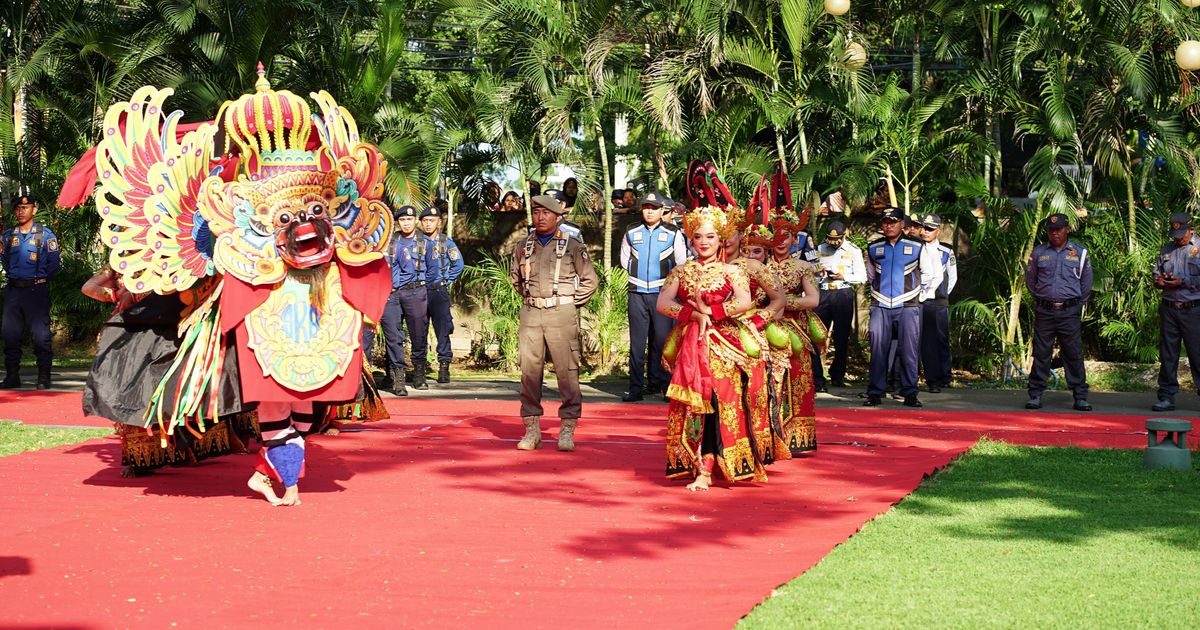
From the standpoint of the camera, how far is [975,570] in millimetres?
6340

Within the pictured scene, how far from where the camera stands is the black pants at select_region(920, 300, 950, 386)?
14508 millimetres

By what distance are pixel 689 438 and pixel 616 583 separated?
2.62m

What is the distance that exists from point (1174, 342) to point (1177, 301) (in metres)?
0.38

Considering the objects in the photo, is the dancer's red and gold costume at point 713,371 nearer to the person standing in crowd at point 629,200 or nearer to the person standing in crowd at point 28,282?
the person standing in crowd at point 28,282

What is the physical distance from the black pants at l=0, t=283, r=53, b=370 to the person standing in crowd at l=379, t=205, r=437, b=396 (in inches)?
131

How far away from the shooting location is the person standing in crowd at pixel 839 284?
14.8 m

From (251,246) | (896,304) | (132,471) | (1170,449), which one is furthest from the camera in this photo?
(896,304)

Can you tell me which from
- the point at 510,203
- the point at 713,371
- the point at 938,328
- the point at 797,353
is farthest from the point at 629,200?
the point at 713,371

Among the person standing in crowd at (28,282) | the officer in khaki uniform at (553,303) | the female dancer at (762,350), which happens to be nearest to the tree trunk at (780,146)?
the officer in khaki uniform at (553,303)

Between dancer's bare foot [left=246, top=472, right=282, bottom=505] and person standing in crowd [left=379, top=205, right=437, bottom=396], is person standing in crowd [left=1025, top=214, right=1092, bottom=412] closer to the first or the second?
person standing in crowd [left=379, top=205, right=437, bottom=396]

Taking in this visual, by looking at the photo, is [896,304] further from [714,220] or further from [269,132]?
[269,132]

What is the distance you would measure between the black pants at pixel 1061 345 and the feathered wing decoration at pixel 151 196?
786 cm

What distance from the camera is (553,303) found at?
10094 millimetres

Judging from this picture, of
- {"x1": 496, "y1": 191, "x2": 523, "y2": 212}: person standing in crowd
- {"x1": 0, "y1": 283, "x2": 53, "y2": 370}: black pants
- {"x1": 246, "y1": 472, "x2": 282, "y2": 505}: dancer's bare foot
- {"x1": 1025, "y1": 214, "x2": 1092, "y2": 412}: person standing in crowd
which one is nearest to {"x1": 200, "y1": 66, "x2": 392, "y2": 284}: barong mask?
{"x1": 246, "y1": 472, "x2": 282, "y2": 505}: dancer's bare foot
